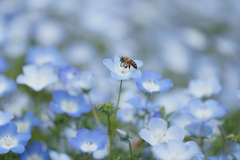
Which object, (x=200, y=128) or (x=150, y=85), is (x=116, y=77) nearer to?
(x=150, y=85)

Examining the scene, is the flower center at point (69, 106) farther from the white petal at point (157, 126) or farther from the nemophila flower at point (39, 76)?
the white petal at point (157, 126)

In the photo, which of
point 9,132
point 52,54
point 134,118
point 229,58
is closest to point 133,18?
point 229,58

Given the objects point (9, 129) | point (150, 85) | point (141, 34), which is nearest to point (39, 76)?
point (9, 129)

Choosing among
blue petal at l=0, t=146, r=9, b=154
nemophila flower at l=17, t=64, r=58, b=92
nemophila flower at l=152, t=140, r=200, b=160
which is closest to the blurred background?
nemophila flower at l=17, t=64, r=58, b=92

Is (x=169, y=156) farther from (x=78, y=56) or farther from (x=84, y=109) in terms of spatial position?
(x=78, y=56)

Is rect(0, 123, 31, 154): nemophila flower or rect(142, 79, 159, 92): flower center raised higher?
rect(142, 79, 159, 92): flower center

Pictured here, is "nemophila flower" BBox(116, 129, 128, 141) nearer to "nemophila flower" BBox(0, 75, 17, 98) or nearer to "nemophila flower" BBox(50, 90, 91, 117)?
"nemophila flower" BBox(50, 90, 91, 117)

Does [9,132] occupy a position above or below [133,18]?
above
